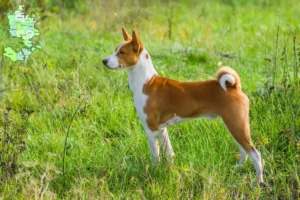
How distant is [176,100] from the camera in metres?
4.73

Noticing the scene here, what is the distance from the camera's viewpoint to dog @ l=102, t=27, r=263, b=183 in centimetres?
452

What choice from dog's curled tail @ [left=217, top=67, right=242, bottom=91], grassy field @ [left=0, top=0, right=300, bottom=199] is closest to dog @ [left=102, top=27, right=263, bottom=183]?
dog's curled tail @ [left=217, top=67, right=242, bottom=91]

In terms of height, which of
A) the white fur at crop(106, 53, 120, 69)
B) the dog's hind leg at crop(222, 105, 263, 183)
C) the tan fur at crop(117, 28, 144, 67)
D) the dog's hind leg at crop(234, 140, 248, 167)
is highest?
the tan fur at crop(117, 28, 144, 67)

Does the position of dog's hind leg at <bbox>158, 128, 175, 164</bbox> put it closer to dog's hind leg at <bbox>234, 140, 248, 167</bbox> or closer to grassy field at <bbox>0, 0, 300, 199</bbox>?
grassy field at <bbox>0, 0, 300, 199</bbox>

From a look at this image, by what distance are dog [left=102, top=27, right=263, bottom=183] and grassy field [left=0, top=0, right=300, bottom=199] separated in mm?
234

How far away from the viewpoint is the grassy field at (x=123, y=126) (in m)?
4.50

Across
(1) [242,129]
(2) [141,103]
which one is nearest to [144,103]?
(2) [141,103]

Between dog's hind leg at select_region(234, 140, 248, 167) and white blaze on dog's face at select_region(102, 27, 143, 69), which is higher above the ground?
white blaze on dog's face at select_region(102, 27, 143, 69)

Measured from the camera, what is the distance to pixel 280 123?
5.23 metres

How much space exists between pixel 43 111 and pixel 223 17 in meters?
5.15

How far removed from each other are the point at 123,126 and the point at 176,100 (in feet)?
3.29

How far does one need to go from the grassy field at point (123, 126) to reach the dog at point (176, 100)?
23 cm

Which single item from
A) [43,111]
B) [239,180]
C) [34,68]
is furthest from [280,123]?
[34,68]

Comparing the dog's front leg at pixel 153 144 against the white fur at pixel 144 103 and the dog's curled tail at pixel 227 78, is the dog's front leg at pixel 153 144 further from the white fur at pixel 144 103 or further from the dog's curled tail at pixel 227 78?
the dog's curled tail at pixel 227 78
